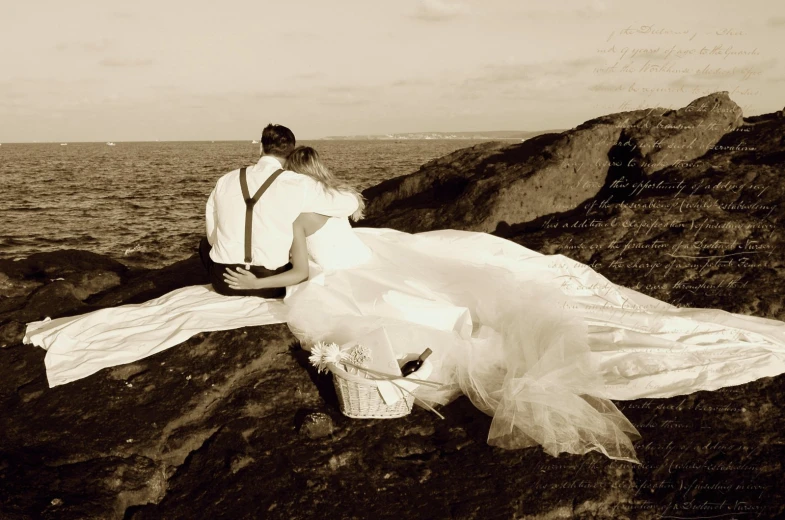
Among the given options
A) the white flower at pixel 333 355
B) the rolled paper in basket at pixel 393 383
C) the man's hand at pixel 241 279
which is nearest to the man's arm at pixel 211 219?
the man's hand at pixel 241 279

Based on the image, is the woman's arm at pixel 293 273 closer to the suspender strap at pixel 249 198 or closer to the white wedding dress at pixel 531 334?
the white wedding dress at pixel 531 334

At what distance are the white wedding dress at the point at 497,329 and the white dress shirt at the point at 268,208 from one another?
0.28 m

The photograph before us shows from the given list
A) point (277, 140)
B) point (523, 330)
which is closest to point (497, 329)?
point (523, 330)

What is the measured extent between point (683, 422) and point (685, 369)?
0.60 meters

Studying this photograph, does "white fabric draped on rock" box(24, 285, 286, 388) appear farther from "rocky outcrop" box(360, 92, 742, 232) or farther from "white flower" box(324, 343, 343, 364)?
"rocky outcrop" box(360, 92, 742, 232)

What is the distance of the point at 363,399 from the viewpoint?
4.37 meters

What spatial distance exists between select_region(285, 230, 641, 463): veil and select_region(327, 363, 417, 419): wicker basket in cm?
22

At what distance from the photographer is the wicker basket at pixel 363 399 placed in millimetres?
4285

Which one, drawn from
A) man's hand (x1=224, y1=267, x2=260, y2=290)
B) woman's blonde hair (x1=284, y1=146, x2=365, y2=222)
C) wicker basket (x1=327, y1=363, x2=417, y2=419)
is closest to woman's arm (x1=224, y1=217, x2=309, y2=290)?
man's hand (x1=224, y1=267, x2=260, y2=290)

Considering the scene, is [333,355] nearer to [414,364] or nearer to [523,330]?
[414,364]

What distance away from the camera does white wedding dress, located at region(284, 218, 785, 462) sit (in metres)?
4.11

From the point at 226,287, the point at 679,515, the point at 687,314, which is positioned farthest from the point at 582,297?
the point at 226,287

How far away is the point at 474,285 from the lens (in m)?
5.55

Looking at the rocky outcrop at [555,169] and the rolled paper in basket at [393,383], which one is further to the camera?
the rocky outcrop at [555,169]
